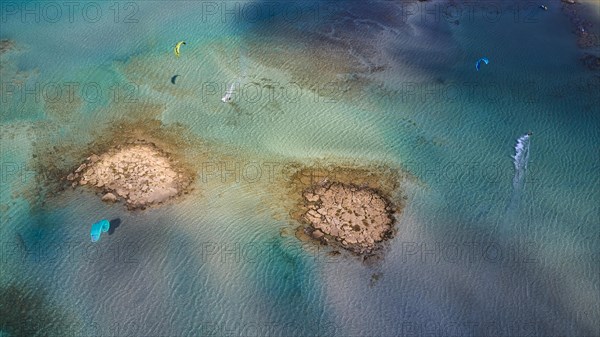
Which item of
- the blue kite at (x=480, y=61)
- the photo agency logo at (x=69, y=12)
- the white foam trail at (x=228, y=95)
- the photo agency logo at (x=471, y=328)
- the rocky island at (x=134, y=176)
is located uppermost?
the blue kite at (x=480, y=61)

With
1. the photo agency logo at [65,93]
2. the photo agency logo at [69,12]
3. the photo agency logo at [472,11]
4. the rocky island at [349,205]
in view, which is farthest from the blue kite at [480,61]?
the photo agency logo at [69,12]

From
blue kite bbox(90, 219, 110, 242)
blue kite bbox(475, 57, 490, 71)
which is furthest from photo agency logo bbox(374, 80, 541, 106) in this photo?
blue kite bbox(90, 219, 110, 242)

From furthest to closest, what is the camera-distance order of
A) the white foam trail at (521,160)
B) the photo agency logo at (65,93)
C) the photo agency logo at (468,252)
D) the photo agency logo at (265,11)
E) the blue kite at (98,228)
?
the photo agency logo at (265,11) < the photo agency logo at (65,93) < the white foam trail at (521,160) < the photo agency logo at (468,252) < the blue kite at (98,228)

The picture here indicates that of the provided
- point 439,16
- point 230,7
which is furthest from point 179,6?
point 439,16

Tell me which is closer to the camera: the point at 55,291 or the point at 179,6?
the point at 55,291

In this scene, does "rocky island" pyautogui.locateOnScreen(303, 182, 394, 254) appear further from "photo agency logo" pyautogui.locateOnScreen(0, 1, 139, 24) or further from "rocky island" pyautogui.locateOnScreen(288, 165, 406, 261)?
"photo agency logo" pyautogui.locateOnScreen(0, 1, 139, 24)

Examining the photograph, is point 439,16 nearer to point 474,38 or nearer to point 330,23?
point 474,38

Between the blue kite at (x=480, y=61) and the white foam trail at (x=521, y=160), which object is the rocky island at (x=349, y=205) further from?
the blue kite at (x=480, y=61)
